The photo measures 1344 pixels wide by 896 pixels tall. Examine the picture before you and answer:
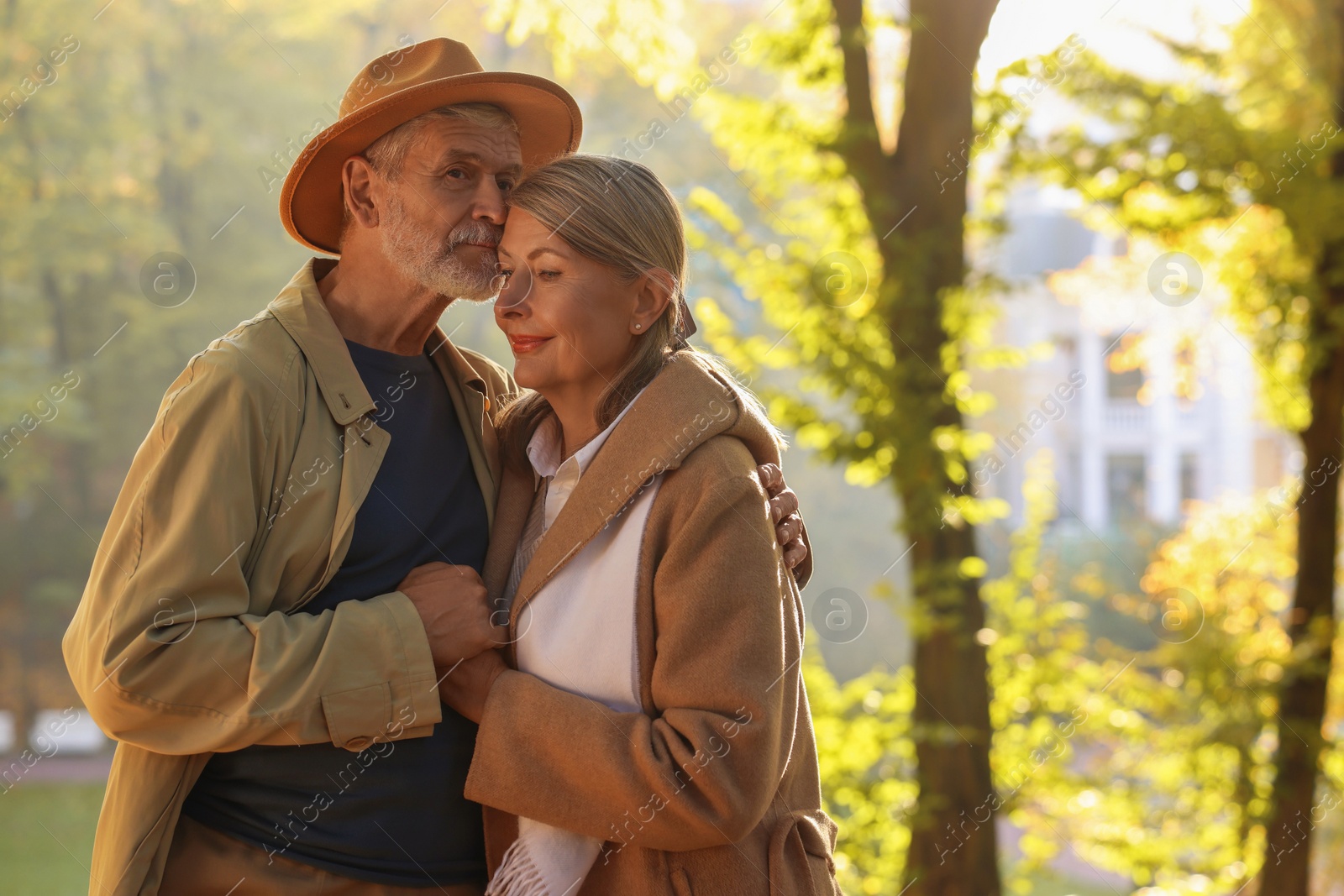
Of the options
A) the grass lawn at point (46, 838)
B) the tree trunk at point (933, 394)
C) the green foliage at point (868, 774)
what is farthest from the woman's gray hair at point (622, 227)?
the grass lawn at point (46, 838)

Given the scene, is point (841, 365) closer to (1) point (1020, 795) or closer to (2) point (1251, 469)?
(1) point (1020, 795)

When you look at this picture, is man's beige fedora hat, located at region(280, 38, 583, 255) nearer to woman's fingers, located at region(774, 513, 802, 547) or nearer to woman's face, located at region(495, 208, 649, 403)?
woman's face, located at region(495, 208, 649, 403)

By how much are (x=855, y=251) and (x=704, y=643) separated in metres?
3.42

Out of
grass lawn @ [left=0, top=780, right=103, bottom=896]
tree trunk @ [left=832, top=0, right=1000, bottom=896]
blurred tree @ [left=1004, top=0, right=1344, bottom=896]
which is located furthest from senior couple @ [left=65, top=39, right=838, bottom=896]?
grass lawn @ [left=0, top=780, right=103, bottom=896]

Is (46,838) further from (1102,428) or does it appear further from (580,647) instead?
(1102,428)

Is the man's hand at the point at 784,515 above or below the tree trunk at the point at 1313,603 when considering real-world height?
above

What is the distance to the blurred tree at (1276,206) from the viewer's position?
516cm

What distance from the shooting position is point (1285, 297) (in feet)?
18.9

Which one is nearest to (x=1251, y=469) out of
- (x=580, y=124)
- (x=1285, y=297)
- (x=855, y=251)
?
(x=1285, y=297)

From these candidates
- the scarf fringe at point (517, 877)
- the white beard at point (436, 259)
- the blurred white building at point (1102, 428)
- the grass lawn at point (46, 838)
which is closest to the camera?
the scarf fringe at point (517, 877)

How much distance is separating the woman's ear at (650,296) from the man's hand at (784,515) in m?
0.34

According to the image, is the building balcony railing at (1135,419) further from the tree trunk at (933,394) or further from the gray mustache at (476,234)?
the gray mustache at (476,234)

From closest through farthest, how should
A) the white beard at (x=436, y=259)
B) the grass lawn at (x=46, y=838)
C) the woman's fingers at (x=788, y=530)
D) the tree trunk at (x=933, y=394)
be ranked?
the woman's fingers at (x=788, y=530)
the white beard at (x=436, y=259)
the tree trunk at (x=933, y=394)
the grass lawn at (x=46, y=838)

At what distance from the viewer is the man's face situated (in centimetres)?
214
